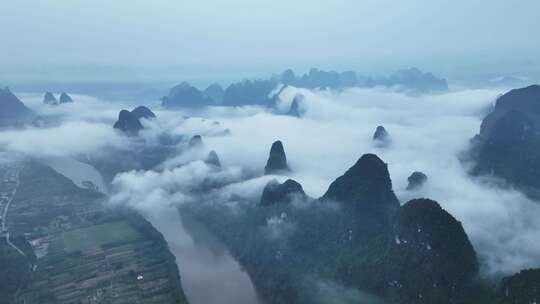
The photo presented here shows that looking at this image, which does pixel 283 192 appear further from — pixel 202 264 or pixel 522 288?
pixel 522 288

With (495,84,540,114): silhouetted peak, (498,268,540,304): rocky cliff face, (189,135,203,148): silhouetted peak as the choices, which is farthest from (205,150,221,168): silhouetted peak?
(495,84,540,114): silhouetted peak

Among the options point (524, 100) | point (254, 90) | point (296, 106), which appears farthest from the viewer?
point (254, 90)

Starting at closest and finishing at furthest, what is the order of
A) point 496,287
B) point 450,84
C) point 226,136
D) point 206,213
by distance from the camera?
point 496,287
point 206,213
point 226,136
point 450,84

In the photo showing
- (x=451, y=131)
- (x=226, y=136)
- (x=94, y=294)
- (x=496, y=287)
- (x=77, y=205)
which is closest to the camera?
(x=496, y=287)

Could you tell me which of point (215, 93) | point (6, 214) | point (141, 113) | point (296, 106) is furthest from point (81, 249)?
point (215, 93)

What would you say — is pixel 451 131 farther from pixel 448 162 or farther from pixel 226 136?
pixel 226 136

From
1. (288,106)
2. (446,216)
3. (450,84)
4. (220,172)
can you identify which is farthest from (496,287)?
(450,84)
